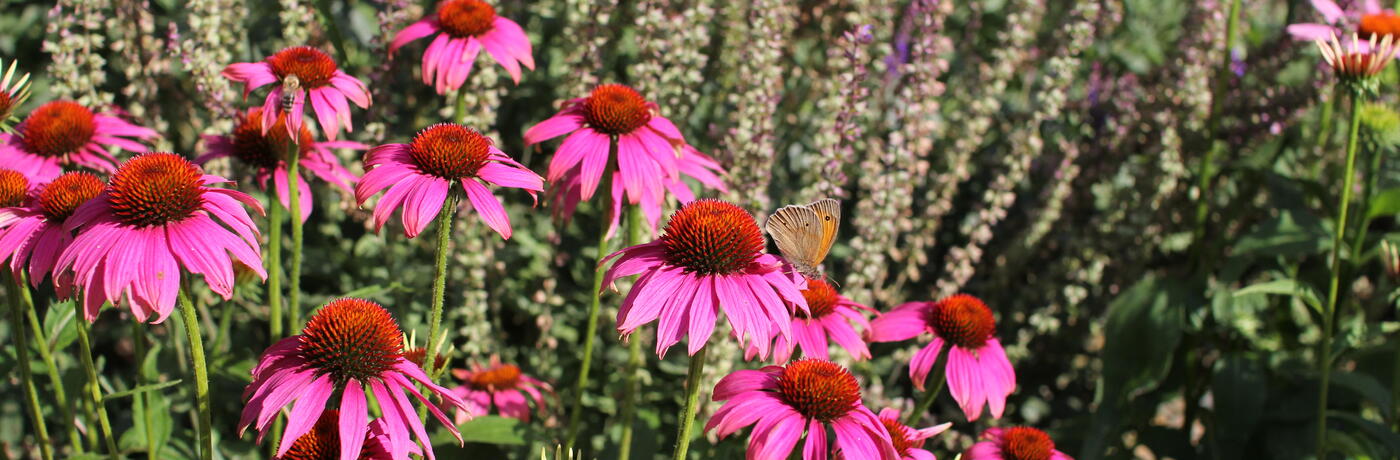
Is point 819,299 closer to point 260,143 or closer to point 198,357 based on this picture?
point 198,357

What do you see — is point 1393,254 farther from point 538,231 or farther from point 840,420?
point 538,231

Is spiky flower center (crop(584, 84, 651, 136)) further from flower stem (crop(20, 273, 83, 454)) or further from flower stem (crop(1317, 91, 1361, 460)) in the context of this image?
flower stem (crop(1317, 91, 1361, 460))

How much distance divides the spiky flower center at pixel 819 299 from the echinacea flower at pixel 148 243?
1002 millimetres

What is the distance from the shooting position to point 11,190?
1.72 metres

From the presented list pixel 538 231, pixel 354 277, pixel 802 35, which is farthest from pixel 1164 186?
pixel 354 277

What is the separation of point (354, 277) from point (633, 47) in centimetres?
118

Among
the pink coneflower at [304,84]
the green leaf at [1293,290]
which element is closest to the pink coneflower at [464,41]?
the pink coneflower at [304,84]

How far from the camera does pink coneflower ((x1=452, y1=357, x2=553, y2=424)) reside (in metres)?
2.59

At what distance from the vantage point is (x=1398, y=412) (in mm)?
2887

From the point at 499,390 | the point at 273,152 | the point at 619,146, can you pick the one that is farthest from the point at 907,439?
the point at 273,152

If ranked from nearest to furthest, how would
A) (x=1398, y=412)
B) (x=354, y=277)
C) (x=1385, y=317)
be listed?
(x=1398, y=412)
(x=354, y=277)
(x=1385, y=317)

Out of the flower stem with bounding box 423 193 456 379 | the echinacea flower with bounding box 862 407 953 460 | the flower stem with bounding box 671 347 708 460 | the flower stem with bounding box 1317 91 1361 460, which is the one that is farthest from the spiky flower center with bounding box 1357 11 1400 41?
the flower stem with bounding box 423 193 456 379

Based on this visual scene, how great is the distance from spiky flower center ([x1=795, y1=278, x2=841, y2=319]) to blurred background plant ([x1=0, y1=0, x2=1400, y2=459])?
21.0 inches

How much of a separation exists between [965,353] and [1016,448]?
0.24 metres
